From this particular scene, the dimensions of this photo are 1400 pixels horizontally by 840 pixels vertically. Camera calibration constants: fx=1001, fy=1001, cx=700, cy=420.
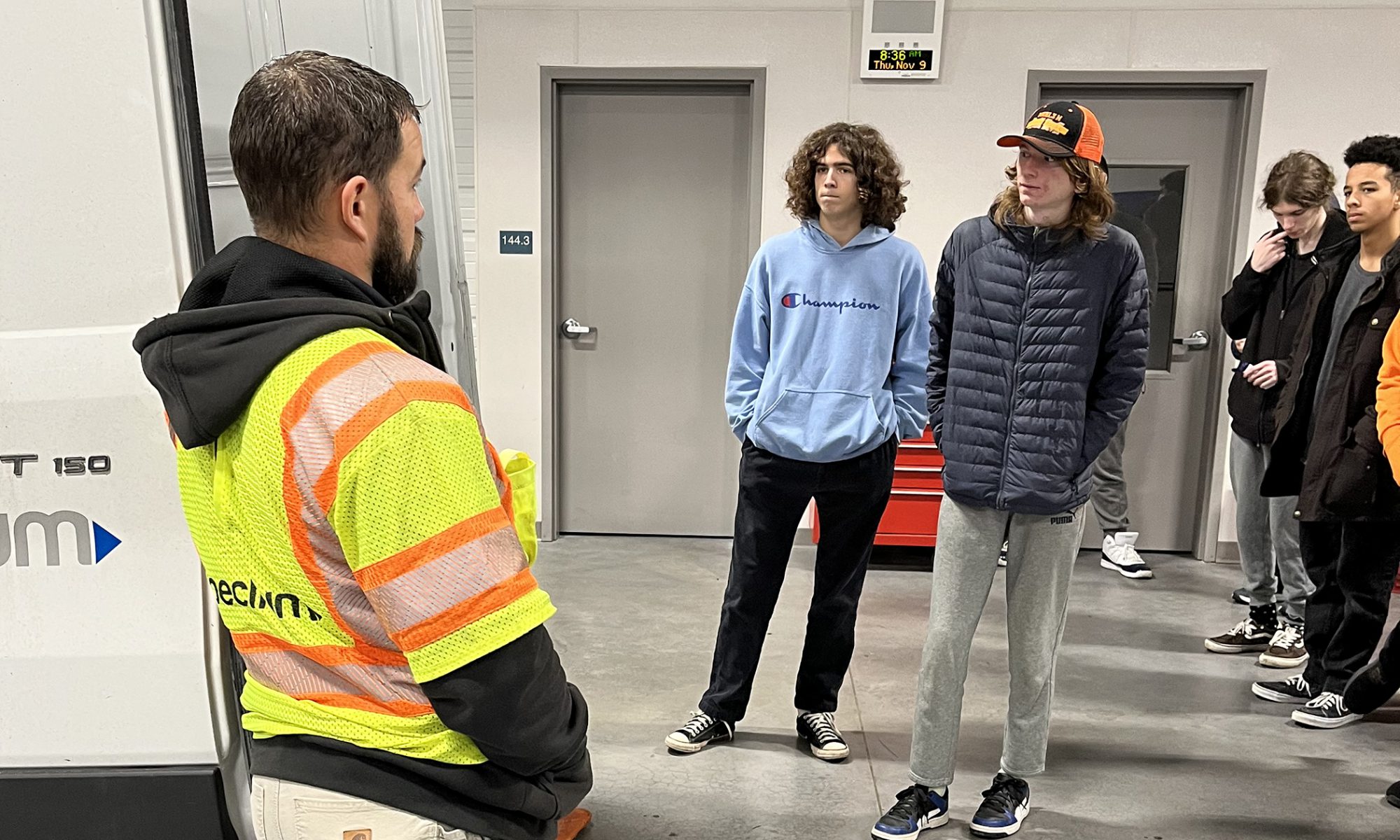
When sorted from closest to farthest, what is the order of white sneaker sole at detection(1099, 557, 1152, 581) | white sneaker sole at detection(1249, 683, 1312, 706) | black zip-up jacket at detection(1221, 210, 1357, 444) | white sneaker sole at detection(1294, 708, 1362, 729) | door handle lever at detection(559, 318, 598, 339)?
white sneaker sole at detection(1294, 708, 1362, 729) < white sneaker sole at detection(1249, 683, 1312, 706) < black zip-up jacket at detection(1221, 210, 1357, 444) < white sneaker sole at detection(1099, 557, 1152, 581) < door handle lever at detection(559, 318, 598, 339)

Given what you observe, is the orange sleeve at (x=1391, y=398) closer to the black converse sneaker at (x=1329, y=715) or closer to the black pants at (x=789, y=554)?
the black converse sneaker at (x=1329, y=715)

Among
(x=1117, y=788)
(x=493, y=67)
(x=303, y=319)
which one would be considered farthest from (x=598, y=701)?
(x=493, y=67)

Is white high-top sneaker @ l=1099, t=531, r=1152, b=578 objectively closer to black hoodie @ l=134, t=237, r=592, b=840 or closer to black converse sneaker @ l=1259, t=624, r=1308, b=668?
black converse sneaker @ l=1259, t=624, r=1308, b=668

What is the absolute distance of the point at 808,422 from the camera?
2621mm

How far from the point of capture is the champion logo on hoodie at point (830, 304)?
2.64 metres

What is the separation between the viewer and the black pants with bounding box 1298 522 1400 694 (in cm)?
289

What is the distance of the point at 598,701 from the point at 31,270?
2272mm

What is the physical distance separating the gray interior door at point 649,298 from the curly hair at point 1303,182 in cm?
238

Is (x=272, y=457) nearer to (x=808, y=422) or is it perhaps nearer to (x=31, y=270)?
(x=31, y=270)

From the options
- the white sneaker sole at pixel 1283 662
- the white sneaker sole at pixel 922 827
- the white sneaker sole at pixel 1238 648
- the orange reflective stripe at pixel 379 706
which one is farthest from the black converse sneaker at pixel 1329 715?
the orange reflective stripe at pixel 379 706

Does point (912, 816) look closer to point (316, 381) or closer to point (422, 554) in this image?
point (422, 554)

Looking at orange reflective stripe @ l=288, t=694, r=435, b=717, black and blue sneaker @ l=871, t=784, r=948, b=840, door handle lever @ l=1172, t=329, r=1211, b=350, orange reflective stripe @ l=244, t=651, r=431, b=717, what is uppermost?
orange reflective stripe @ l=244, t=651, r=431, b=717

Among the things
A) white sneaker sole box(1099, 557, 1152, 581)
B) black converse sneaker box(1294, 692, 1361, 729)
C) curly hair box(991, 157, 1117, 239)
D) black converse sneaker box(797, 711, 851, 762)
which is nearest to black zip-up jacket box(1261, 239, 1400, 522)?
black converse sneaker box(1294, 692, 1361, 729)

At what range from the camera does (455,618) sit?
91 cm
